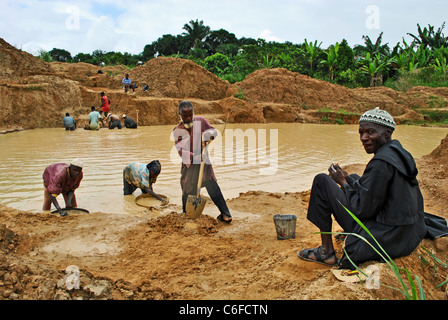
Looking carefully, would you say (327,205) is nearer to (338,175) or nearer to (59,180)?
(338,175)

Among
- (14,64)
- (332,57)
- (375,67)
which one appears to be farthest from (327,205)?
(375,67)

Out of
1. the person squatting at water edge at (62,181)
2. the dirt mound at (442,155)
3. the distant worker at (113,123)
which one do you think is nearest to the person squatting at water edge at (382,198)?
the person squatting at water edge at (62,181)

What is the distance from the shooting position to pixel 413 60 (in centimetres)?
2758

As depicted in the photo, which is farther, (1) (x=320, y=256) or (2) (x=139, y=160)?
(2) (x=139, y=160)

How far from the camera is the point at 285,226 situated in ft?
11.1

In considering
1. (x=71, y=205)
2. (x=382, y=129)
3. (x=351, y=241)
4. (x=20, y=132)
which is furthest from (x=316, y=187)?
(x=20, y=132)

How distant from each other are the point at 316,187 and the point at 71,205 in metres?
3.72

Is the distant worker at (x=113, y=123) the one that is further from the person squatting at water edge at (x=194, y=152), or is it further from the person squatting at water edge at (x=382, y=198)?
the person squatting at water edge at (x=382, y=198)

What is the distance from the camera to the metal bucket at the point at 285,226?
336cm

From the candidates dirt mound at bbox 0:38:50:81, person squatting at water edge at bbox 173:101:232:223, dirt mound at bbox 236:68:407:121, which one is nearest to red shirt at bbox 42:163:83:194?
person squatting at water edge at bbox 173:101:232:223

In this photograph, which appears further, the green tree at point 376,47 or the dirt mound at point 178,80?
the green tree at point 376,47

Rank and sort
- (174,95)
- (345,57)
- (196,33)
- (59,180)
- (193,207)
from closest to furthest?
(193,207)
(59,180)
(174,95)
(345,57)
(196,33)

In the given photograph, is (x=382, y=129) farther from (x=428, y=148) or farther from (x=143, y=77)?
(x=143, y=77)

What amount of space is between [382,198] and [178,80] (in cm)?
2143
